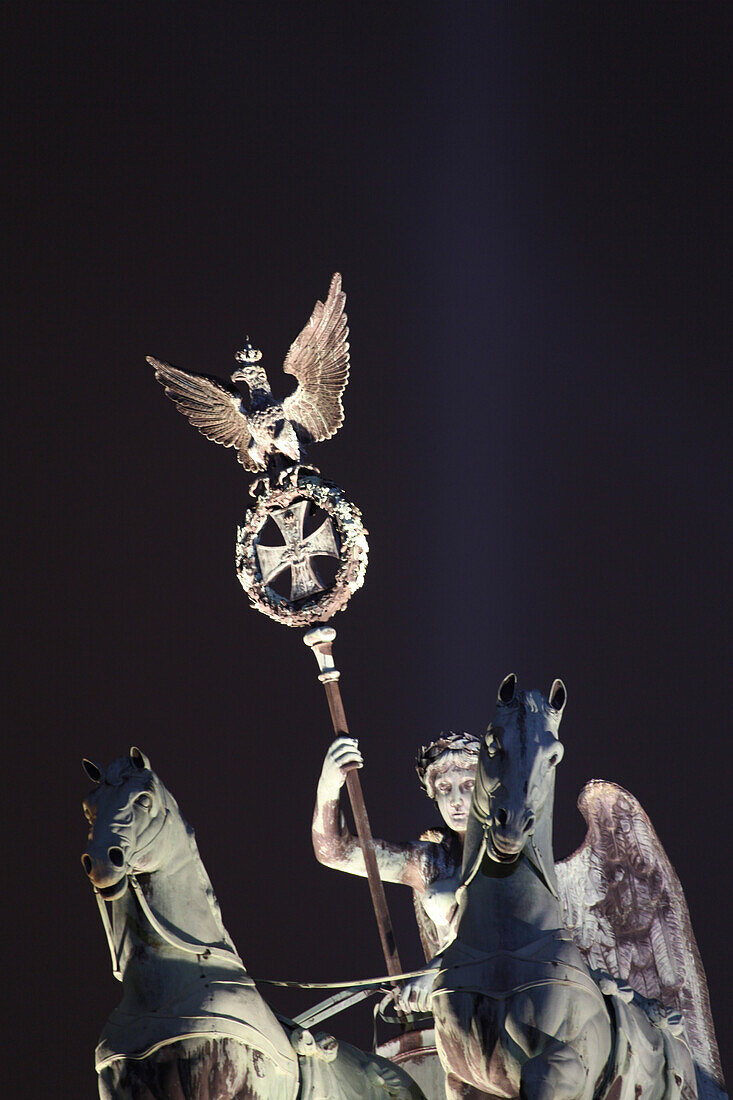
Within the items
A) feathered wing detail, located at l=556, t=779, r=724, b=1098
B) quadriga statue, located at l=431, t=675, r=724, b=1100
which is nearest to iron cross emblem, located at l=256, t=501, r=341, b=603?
feathered wing detail, located at l=556, t=779, r=724, b=1098

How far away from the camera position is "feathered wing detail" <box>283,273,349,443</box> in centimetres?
645

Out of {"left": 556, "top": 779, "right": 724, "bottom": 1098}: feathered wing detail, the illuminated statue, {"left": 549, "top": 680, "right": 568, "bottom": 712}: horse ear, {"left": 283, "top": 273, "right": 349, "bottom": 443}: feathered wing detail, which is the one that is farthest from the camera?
{"left": 283, "top": 273, "right": 349, "bottom": 443}: feathered wing detail

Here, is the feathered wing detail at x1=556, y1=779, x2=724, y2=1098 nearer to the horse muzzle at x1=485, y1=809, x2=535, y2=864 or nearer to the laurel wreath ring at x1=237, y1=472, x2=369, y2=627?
the laurel wreath ring at x1=237, y1=472, x2=369, y2=627

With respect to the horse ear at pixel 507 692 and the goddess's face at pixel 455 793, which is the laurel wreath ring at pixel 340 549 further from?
the horse ear at pixel 507 692

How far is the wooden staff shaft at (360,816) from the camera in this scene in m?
5.74

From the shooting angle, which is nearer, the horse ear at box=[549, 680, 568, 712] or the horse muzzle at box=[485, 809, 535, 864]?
the horse muzzle at box=[485, 809, 535, 864]

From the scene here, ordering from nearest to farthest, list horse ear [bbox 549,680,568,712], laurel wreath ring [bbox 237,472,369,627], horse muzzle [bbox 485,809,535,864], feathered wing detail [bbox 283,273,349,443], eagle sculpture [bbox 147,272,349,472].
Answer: horse muzzle [bbox 485,809,535,864], horse ear [bbox 549,680,568,712], laurel wreath ring [bbox 237,472,369,627], eagle sculpture [bbox 147,272,349,472], feathered wing detail [bbox 283,273,349,443]

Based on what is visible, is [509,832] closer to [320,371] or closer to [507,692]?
[507,692]

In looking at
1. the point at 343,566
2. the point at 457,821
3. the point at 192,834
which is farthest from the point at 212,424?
the point at 192,834

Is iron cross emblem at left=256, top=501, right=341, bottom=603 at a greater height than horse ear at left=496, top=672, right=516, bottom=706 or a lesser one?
greater

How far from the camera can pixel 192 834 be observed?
455 centimetres

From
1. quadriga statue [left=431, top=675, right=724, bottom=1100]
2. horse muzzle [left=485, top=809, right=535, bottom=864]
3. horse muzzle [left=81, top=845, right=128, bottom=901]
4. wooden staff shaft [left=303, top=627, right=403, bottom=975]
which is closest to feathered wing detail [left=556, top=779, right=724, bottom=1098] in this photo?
wooden staff shaft [left=303, top=627, right=403, bottom=975]

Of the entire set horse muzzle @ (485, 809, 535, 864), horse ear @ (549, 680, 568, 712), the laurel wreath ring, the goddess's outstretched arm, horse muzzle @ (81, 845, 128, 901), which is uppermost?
the laurel wreath ring

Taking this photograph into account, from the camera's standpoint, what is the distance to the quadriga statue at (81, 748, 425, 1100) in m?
4.24
